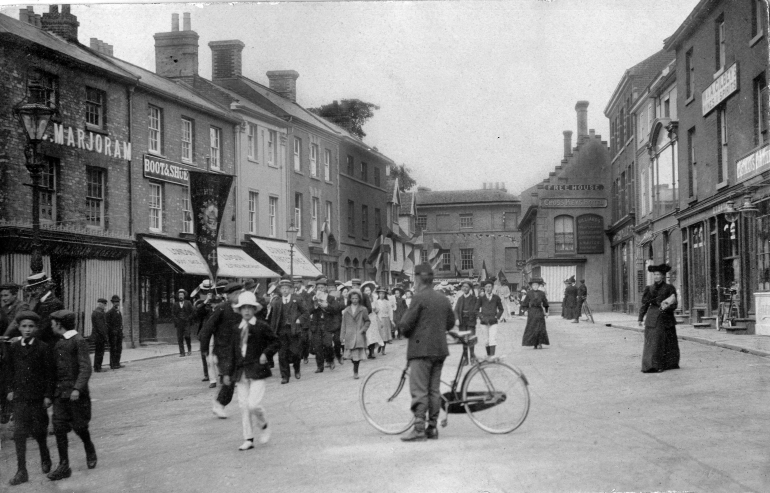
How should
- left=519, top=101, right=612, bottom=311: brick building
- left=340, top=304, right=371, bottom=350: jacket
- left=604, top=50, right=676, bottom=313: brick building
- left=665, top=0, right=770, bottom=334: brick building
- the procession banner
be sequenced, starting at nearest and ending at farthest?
1. left=340, top=304, right=371, bottom=350: jacket
2. the procession banner
3. left=665, top=0, right=770, bottom=334: brick building
4. left=604, top=50, right=676, bottom=313: brick building
5. left=519, top=101, right=612, bottom=311: brick building

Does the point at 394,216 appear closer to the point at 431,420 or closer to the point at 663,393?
the point at 663,393

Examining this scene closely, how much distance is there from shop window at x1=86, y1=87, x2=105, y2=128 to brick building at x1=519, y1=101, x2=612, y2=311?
17361mm

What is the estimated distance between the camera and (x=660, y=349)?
13156 millimetres

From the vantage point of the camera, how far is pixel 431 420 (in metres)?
8.34

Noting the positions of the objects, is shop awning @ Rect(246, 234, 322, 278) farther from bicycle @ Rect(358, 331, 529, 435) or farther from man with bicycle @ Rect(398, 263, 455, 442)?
man with bicycle @ Rect(398, 263, 455, 442)

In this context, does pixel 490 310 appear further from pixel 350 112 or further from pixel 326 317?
pixel 350 112

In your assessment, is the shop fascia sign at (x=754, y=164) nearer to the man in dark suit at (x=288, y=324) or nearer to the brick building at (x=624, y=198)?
the man in dark suit at (x=288, y=324)

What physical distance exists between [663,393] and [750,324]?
370 inches

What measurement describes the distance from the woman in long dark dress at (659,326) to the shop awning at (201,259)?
10.1 metres

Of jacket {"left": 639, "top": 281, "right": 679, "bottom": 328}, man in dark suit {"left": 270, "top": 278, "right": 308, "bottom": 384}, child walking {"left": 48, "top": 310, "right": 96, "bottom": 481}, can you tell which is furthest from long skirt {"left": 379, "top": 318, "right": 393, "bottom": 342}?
child walking {"left": 48, "top": 310, "right": 96, "bottom": 481}

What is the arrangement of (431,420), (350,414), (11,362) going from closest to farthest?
(11,362) → (431,420) → (350,414)

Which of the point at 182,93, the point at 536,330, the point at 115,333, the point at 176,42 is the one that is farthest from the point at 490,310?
the point at 182,93

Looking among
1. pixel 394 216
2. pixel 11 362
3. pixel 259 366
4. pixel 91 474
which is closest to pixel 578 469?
pixel 259 366

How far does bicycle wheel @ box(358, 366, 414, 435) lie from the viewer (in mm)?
8570
